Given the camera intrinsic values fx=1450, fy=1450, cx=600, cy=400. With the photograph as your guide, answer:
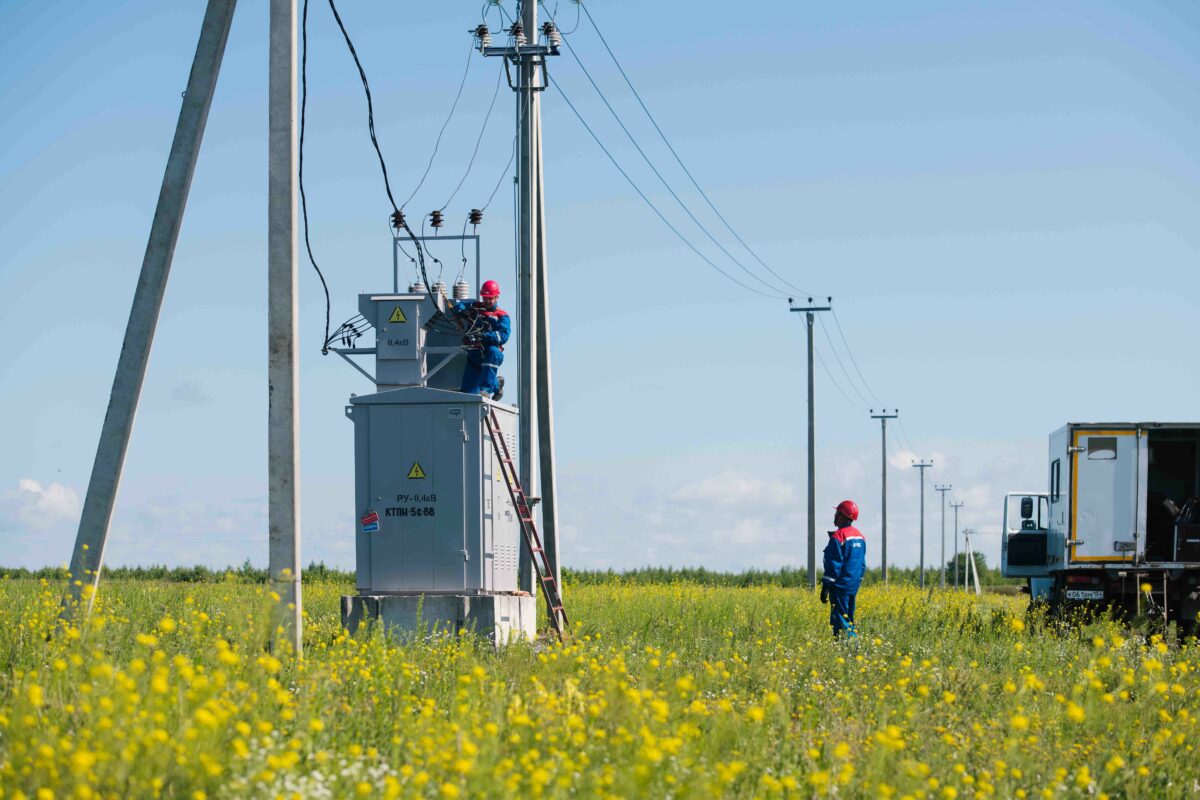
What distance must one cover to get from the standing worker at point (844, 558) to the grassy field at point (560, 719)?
2.05 meters

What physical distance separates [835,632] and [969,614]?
203 inches

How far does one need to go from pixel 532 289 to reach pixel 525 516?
5.53 m

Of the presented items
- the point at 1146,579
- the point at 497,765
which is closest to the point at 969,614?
the point at 1146,579

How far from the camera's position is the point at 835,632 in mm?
19062

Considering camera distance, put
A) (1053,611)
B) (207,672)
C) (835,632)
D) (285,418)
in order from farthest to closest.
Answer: (1053,611) < (835,632) < (285,418) < (207,672)

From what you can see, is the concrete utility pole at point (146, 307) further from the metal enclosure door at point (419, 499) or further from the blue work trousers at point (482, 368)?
the blue work trousers at point (482, 368)

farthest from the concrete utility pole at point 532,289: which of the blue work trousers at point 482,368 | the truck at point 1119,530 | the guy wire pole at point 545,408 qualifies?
the truck at point 1119,530

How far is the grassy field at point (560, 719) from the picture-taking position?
687 centimetres

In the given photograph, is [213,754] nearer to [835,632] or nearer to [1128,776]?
[1128,776]

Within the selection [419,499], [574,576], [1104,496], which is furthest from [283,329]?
[574,576]

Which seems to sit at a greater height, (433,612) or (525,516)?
(525,516)

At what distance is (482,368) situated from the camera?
17156mm

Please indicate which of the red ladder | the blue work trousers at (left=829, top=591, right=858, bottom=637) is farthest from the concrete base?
the blue work trousers at (left=829, top=591, right=858, bottom=637)

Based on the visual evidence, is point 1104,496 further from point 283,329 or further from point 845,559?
point 283,329
